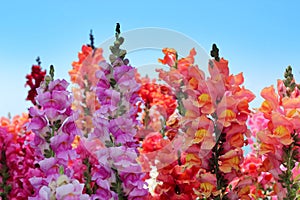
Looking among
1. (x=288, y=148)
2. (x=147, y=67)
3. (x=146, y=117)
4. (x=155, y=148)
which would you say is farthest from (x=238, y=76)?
(x=146, y=117)

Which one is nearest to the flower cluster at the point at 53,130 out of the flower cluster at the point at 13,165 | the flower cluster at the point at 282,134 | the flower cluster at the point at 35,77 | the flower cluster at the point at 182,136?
the flower cluster at the point at 182,136

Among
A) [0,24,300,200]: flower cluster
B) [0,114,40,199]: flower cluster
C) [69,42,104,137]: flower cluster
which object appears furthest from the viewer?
[69,42,104,137]: flower cluster

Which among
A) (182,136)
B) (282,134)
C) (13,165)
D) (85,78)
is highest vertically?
(85,78)

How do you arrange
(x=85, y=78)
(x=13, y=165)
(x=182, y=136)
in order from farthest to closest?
(x=85, y=78) < (x=13, y=165) < (x=182, y=136)

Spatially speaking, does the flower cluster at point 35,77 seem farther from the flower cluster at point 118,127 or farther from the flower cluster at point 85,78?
the flower cluster at point 118,127

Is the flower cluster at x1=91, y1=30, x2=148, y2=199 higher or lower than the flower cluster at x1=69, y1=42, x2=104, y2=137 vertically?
lower

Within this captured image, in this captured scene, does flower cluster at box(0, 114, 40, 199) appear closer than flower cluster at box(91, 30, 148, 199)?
No

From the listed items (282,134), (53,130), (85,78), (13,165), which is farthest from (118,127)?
(85,78)

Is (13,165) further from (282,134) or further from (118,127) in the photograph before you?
(282,134)

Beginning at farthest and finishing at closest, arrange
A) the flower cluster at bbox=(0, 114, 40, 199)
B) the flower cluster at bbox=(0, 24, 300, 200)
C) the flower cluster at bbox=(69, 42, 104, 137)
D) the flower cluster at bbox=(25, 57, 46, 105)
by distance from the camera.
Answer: the flower cluster at bbox=(25, 57, 46, 105), the flower cluster at bbox=(69, 42, 104, 137), the flower cluster at bbox=(0, 114, 40, 199), the flower cluster at bbox=(0, 24, 300, 200)

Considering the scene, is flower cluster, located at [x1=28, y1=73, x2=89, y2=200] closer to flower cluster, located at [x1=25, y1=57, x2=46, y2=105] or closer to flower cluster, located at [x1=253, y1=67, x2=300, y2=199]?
flower cluster, located at [x1=253, y1=67, x2=300, y2=199]

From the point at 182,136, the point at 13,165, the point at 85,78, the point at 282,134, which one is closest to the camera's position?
the point at 282,134

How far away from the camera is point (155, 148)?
3.55m

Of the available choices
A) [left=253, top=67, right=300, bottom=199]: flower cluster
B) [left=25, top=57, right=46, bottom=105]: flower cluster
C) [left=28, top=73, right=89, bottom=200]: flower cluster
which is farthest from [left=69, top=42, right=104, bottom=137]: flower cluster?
[left=253, top=67, right=300, bottom=199]: flower cluster
